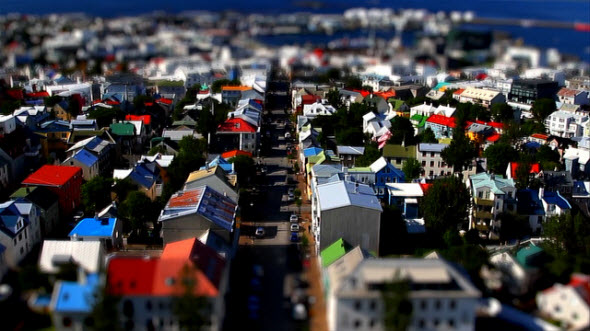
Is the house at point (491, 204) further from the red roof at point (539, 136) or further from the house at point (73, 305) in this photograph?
the house at point (73, 305)

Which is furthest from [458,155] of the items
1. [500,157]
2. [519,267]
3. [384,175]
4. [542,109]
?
[542,109]

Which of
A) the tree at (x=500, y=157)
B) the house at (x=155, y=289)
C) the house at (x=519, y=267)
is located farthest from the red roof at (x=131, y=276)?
the tree at (x=500, y=157)

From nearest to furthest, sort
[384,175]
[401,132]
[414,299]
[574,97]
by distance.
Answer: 1. [414,299]
2. [384,175]
3. [401,132]
4. [574,97]

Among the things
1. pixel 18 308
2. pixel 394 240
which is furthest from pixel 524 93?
pixel 18 308

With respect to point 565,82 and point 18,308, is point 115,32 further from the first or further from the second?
point 18,308

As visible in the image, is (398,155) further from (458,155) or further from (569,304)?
(569,304)

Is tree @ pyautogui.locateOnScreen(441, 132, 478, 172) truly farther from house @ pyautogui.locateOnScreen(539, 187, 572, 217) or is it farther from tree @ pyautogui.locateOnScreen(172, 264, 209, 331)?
tree @ pyautogui.locateOnScreen(172, 264, 209, 331)
